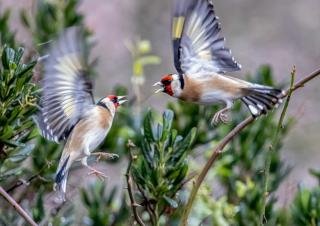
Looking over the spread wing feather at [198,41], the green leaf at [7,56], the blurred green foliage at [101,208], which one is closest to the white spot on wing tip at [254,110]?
the spread wing feather at [198,41]

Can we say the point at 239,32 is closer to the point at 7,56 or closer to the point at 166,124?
the point at 166,124

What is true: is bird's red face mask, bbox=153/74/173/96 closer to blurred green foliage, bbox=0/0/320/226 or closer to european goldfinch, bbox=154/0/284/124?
european goldfinch, bbox=154/0/284/124

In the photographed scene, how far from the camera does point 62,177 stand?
204 centimetres

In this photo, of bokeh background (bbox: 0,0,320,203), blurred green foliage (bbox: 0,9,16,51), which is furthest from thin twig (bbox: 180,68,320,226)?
bokeh background (bbox: 0,0,320,203)

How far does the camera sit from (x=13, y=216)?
8.02 feet

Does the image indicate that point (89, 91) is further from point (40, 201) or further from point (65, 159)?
point (40, 201)

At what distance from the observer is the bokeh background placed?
20.2 ft

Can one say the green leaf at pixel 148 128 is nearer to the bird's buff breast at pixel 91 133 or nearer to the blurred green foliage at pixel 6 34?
the bird's buff breast at pixel 91 133

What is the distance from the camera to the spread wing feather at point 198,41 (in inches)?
79.2

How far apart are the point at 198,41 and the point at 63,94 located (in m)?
0.33

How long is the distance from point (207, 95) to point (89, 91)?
0.82 ft

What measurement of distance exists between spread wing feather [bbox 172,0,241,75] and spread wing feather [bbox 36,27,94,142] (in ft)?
0.68

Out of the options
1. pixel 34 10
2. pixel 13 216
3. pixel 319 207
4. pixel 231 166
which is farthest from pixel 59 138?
pixel 34 10

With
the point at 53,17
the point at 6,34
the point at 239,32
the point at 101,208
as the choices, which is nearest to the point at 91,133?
the point at 101,208
